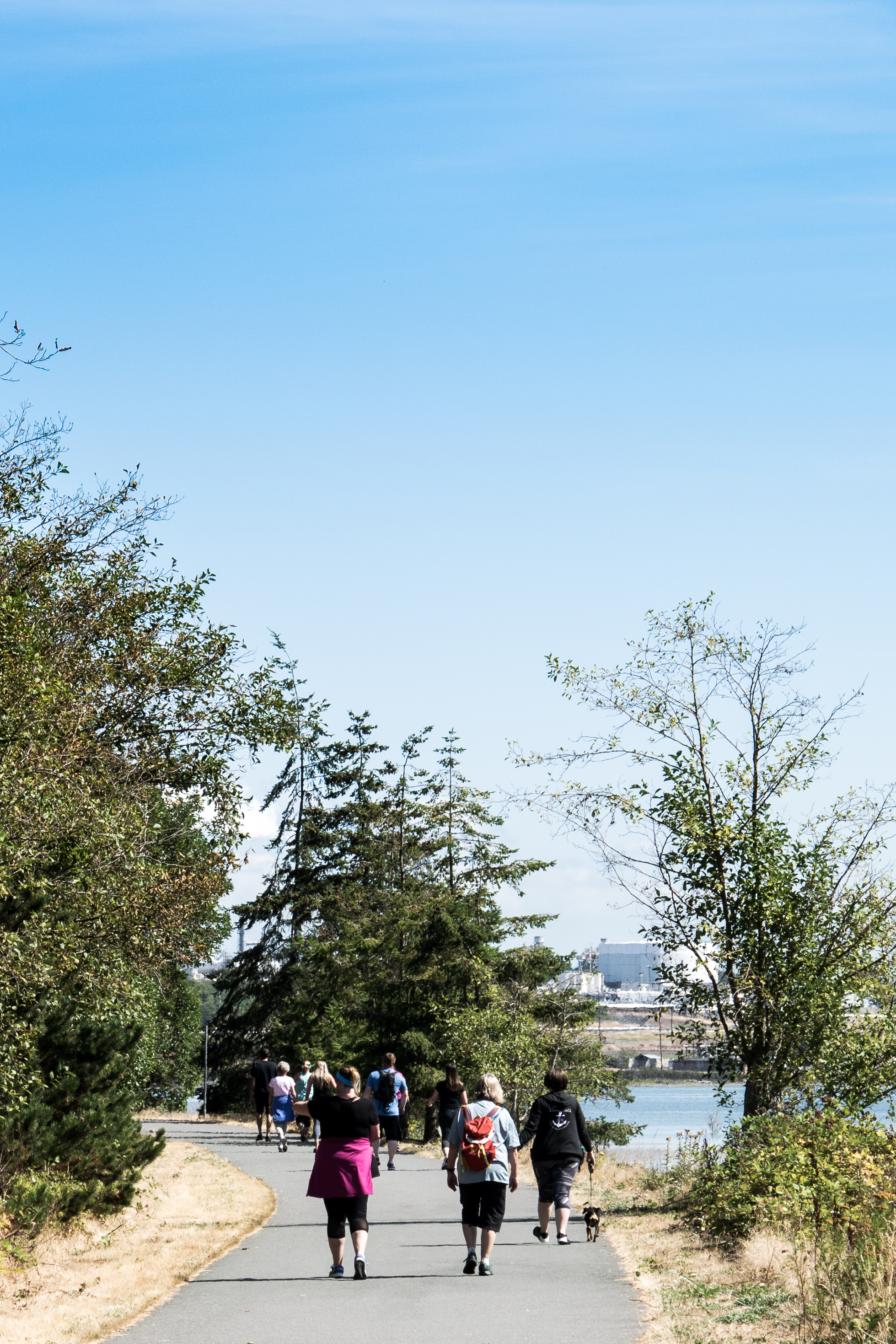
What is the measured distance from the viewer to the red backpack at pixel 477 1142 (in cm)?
1233

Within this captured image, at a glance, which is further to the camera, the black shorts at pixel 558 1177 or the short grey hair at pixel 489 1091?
the black shorts at pixel 558 1177

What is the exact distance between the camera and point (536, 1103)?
14.0 metres

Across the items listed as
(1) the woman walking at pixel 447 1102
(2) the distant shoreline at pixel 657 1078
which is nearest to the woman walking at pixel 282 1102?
(1) the woman walking at pixel 447 1102

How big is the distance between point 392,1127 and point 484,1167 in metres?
11.2

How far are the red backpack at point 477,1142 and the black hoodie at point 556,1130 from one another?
3.18 ft

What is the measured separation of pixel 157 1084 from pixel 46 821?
51654 millimetres

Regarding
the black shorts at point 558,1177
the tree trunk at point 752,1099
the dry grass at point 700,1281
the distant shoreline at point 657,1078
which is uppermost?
the distant shoreline at point 657,1078

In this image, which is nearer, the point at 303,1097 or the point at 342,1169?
the point at 342,1169

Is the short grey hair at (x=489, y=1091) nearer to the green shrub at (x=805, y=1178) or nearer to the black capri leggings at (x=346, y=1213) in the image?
the black capri leggings at (x=346, y=1213)

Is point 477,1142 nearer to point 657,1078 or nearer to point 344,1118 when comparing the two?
point 344,1118

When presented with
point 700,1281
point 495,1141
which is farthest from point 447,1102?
point 700,1281

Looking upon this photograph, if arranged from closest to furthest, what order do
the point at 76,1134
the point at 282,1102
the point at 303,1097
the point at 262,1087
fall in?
the point at 76,1134
the point at 282,1102
the point at 303,1097
the point at 262,1087

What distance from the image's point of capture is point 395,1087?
22.4 metres

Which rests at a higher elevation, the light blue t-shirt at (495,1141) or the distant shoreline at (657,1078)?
the distant shoreline at (657,1078)
